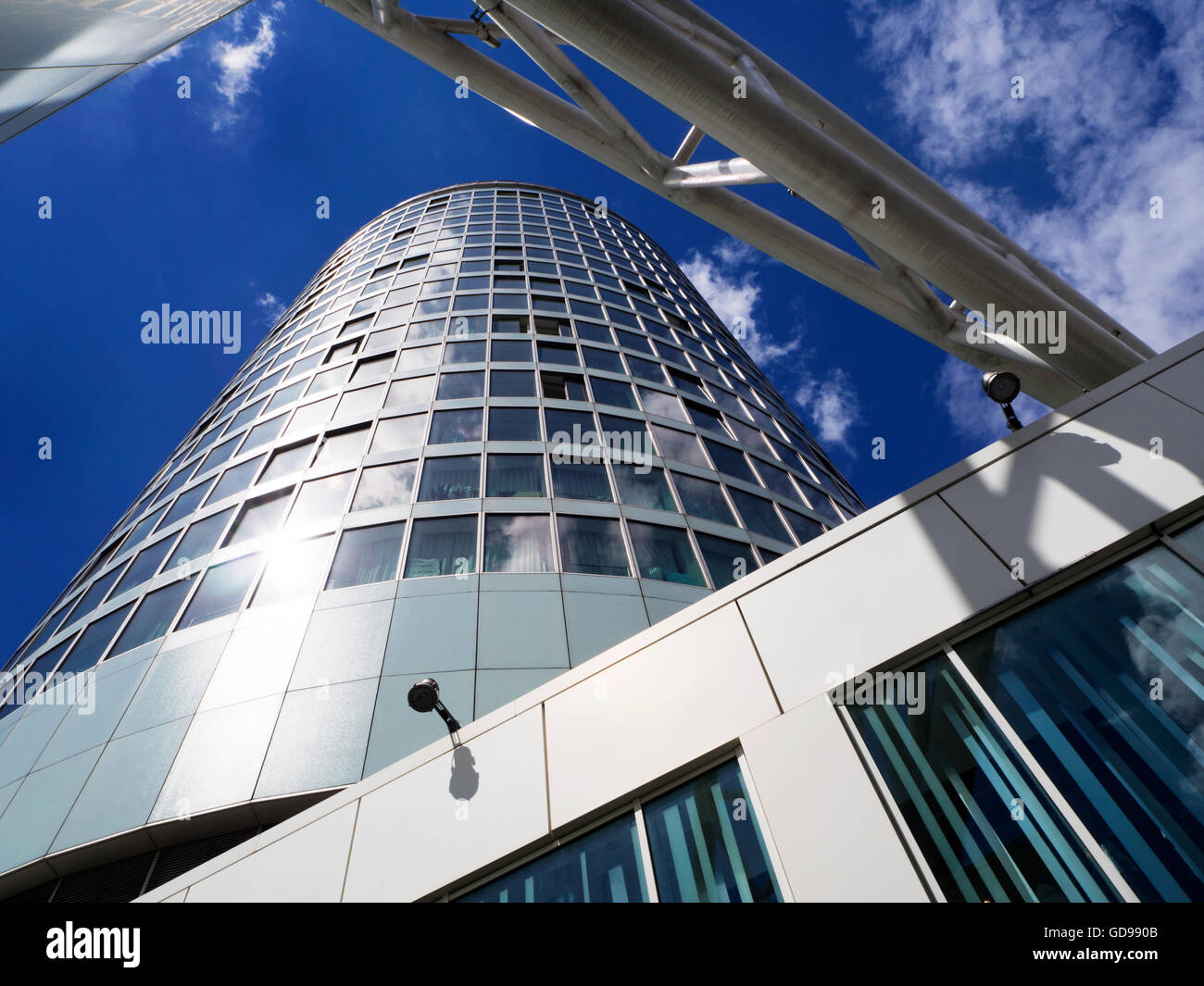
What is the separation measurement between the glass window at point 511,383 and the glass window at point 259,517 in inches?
250

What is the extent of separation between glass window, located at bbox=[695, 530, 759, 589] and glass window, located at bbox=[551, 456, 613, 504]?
2.52 meters

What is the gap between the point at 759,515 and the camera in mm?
18391

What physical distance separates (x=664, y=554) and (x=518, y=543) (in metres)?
3.20

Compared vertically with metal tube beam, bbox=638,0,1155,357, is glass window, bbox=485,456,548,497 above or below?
above

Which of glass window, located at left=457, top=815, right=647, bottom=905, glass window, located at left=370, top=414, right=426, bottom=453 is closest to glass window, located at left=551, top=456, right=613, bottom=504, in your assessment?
glass window, located at left=370, top=414, right=426, bottom=453

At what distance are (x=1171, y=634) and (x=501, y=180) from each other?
47.1 metres

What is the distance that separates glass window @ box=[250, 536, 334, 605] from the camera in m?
14.1

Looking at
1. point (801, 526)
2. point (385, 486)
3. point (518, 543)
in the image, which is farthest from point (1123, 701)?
point (385, 486)

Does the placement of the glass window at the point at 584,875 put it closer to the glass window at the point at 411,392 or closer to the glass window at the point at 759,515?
the glass window at the point at 759,515

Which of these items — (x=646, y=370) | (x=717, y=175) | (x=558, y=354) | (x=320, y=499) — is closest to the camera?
(x=717, y=175)

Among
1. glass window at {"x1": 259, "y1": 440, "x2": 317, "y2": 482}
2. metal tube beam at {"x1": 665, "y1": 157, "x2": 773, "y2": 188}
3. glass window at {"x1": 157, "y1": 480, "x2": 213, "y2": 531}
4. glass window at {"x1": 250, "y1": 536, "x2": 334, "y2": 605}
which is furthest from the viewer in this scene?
glass window at {"x1": 157, "y1": 480, "x2": 213, "y2": 531}

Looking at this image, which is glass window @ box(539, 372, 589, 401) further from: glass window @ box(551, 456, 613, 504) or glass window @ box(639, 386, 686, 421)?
glass window @ box(551, 456, 613, 504)

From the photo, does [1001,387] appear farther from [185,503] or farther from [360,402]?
[185,503]

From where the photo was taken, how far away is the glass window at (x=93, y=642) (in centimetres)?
1506
